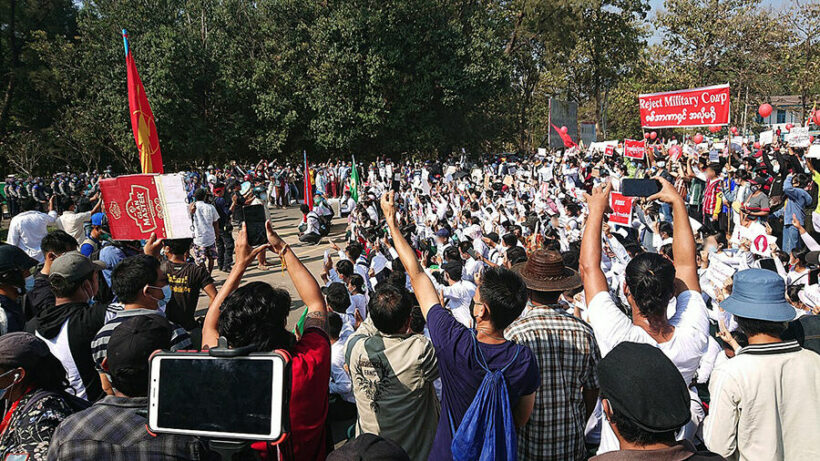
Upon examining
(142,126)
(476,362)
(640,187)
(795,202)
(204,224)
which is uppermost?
(142,126)

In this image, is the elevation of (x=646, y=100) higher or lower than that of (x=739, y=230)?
higher

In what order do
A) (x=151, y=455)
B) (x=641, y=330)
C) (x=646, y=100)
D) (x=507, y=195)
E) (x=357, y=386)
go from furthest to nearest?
(x=646, y=100)
(x=507, y=195)
(x=357, y=386)
(x=641, y=330)
(x=151, y=455)

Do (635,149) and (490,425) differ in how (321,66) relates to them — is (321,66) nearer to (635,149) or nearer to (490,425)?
(635,149)

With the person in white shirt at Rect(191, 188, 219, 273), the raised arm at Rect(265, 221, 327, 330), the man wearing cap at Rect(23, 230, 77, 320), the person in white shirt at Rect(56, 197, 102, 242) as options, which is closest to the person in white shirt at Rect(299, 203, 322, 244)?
the person in white shirt at Rect(191, 188, 219, 273)

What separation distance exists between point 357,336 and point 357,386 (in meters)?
0.28

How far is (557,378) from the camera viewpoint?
2422 millimetres

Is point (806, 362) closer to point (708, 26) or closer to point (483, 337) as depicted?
point (483, 337)

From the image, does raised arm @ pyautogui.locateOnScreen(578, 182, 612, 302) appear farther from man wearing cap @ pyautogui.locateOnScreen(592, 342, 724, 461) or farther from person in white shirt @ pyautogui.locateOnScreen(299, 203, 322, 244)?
person in white shirt @ pyautogui.locateOnScreen(299, 203, 322, 244)

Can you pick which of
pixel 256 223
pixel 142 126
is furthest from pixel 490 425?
pixel 256 223

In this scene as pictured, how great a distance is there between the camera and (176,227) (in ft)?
17.2

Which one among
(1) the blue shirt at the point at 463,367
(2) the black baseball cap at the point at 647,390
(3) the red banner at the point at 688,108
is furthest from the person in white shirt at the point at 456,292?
(3) the red banner at the point at 688,108

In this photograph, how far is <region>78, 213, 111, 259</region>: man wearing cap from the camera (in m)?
6.49

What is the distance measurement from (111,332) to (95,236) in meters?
4.83

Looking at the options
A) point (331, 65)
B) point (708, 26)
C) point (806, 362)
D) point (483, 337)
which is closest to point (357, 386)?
point (483, 337)
